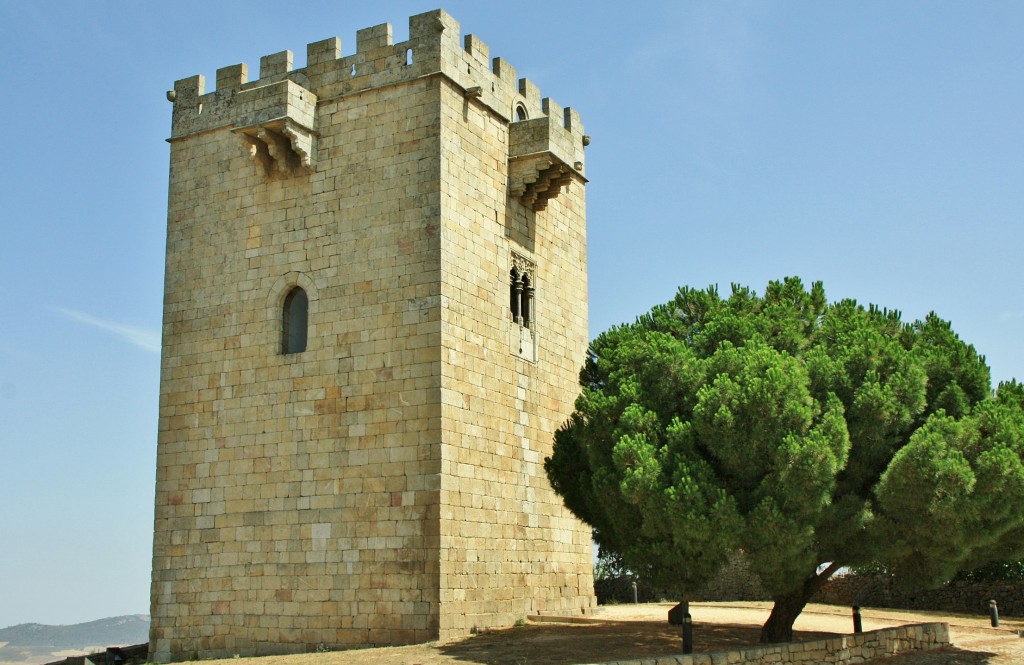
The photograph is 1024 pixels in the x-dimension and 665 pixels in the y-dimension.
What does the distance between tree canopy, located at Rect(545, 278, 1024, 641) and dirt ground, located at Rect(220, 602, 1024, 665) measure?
120 cm

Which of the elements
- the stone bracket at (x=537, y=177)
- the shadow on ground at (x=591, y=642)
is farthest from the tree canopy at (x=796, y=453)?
the stone bracket at (x=537, y=177)

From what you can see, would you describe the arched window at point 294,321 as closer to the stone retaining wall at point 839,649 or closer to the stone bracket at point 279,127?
the stone bracket at point 279,127

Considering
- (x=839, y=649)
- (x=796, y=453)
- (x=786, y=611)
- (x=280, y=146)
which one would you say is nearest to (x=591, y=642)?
(x=786, y=611)

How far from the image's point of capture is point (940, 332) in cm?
1391

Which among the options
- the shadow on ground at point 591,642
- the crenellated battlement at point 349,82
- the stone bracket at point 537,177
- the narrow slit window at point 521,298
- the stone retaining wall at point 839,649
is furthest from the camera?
A: the narrow slit window at point 521,298

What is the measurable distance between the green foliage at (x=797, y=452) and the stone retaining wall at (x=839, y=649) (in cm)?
81

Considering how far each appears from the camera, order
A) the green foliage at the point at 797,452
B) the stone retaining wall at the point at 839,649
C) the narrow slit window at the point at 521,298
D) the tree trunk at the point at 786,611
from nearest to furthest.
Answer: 1. the stone retaining wall at the point at 839,649
2. the green foliage at the point at 797,452
3. the tree trunk at the point at 786,611
4. the narrow slit window at the point at 521,298

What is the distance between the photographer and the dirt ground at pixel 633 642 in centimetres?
1217

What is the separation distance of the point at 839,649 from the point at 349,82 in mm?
10812

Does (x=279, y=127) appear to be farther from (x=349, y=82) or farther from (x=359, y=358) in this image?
(x=359, y=358)

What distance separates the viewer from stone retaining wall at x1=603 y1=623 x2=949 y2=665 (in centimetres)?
1141

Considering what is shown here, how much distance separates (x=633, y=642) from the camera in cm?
1337

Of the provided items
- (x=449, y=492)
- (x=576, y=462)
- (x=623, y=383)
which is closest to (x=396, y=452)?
(x=449, y=492)

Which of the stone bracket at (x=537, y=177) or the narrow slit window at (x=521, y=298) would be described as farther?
the narrow slit window at (x=521, y=298)
